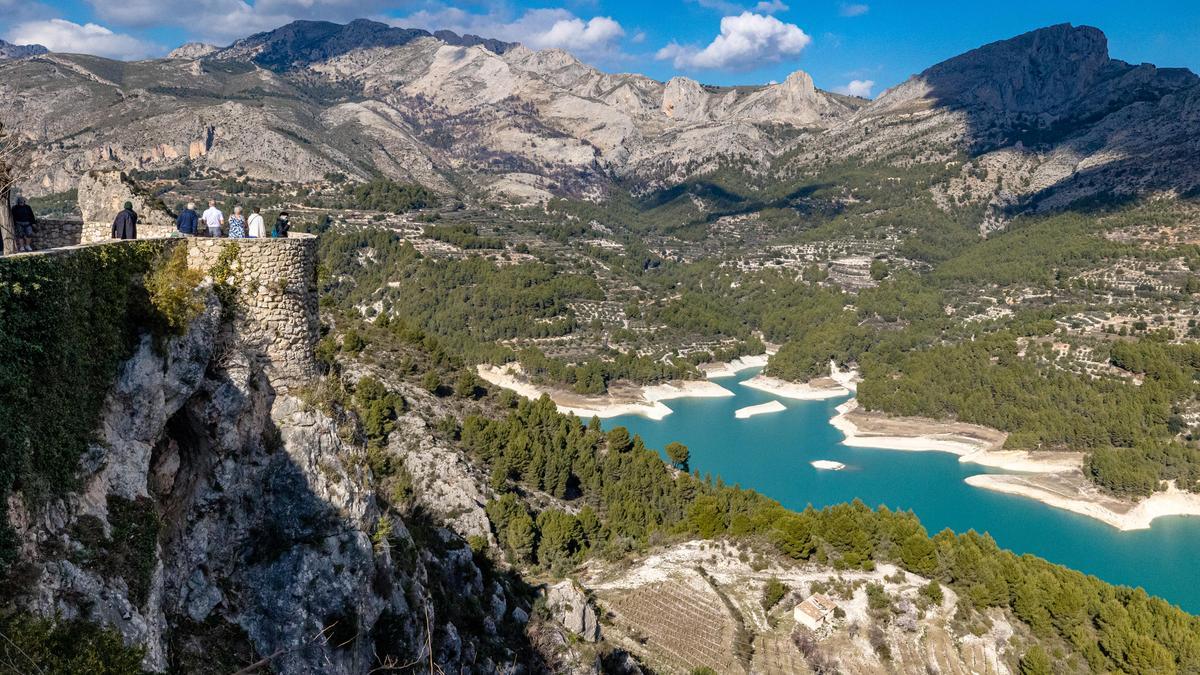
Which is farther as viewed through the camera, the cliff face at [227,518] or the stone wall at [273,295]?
the stone wall at [273,295]

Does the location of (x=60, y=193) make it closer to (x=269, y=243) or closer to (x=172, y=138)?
(x=172, y=138)

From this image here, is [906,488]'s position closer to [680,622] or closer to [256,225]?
[680,622]

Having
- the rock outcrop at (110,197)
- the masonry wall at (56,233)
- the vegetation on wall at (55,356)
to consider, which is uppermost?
the rock outcrop at (110,197)

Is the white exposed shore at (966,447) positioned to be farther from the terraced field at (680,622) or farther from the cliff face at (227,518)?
the cliff face at (227,518)

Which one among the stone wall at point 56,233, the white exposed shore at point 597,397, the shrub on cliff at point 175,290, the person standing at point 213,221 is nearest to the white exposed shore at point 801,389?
the white exposed shore at point 597,397

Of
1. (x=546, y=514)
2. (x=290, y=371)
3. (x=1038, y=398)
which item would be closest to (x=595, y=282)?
(x=1038, y=398)
